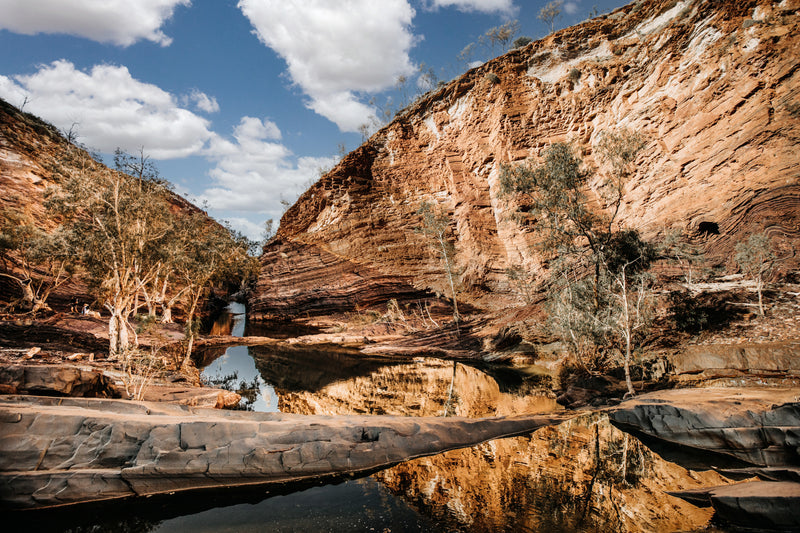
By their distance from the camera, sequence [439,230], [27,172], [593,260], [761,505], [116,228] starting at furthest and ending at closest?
[439,230] → [27,172] → [593,260] → [116,228] → [761,505]

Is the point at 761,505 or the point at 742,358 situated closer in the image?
the point at 761,505

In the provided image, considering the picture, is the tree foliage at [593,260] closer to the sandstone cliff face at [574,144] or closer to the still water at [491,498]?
the still water at [491,498]

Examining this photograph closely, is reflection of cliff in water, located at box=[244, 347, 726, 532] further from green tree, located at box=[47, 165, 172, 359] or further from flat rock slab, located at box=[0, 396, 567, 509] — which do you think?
green tree, located at box=[47, 165, 172, 359]

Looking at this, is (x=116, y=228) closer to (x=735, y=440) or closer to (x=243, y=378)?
(x=243, y=378)

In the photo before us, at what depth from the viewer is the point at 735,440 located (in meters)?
5.93

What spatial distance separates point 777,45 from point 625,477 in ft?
70.2

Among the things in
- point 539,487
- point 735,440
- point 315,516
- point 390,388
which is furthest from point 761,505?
point 390,388

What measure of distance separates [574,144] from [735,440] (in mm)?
23709

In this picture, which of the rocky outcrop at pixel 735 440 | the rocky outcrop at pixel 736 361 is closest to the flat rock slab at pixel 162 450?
the rocky outcrop at pixel 735 440

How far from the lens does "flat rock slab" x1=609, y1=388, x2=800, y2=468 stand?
17.9 ft

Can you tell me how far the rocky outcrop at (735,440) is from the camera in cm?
390

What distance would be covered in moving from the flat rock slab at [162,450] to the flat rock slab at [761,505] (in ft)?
12.7

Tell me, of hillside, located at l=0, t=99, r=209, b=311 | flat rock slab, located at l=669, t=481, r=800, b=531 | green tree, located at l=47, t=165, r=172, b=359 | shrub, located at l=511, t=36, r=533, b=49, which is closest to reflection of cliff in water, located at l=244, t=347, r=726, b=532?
flat rock slab, located at l=669, t=481, r=800, b=531

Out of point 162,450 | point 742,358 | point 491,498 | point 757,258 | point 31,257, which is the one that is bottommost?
point 491,498
